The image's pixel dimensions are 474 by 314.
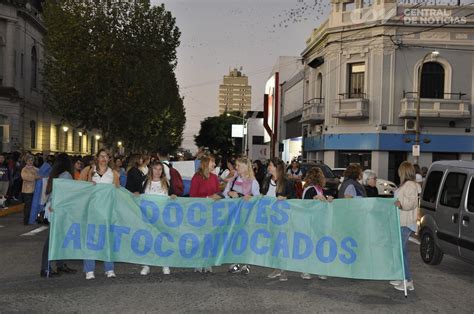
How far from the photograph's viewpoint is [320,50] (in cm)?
4219

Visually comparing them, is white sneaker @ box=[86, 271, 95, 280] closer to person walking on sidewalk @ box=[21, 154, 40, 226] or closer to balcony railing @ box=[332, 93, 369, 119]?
person walking on sidewalk @ box=[21, 154, 40, 226]

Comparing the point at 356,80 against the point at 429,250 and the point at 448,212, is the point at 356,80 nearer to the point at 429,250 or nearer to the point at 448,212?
the point at 429,250

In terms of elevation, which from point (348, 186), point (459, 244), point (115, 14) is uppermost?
point (115, 14)

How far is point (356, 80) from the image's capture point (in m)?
38.1

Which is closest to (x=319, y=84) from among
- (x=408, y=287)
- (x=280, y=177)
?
(x=280, y=177)

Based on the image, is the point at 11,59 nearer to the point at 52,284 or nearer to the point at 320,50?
the point at 320,50

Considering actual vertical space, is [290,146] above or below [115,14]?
below

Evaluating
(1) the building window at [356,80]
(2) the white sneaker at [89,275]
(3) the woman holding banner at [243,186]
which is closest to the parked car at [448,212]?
(3) the woman holding banner at [243,186]

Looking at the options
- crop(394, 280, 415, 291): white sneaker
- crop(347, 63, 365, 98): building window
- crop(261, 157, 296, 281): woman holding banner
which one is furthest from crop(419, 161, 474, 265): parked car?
crop(347, 63, 365, 98): building window

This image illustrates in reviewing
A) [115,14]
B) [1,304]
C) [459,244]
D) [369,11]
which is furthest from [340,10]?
[1,304]

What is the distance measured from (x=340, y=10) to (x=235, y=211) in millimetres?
33439

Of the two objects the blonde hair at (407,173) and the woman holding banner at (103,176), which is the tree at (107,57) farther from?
the blonde hair at (407,173)

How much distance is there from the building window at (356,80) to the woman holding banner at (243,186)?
30.2 metres

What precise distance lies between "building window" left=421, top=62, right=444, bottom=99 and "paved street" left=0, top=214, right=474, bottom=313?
29874 millimetres
